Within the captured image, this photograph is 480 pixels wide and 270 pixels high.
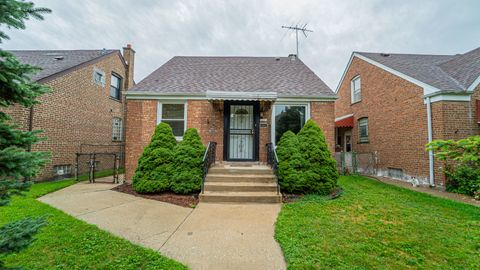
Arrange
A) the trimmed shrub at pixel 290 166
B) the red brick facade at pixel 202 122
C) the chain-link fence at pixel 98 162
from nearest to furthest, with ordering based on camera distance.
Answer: the trimmed shrub at pixel 290 166
the red brick facade at pixel 202 122
the chain-link fence at pixel 98 162

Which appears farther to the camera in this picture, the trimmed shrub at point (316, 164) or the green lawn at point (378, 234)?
the trimmed shrub at point (316, 164)

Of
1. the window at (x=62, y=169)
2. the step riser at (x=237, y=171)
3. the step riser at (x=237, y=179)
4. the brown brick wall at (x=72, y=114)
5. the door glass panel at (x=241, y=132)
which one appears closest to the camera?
the step riser at (x=237, y=179)

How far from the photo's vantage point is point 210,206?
4938 millimetres

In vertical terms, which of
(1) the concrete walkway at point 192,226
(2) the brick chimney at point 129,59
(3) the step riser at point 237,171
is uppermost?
(2) the brick chimney at point 129,59

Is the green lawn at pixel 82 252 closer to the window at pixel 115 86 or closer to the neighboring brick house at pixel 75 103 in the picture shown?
the neighboring brick house at pixel 75 103

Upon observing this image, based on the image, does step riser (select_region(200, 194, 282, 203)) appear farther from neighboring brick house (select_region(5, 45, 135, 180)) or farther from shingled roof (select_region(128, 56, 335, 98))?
neighboring brick house (select_region(5, 45, 135, 180))

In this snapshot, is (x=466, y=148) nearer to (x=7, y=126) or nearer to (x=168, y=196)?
(x=7, y=126)

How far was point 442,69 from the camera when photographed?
885 centimetres

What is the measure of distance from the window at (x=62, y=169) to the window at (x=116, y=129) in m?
3.38

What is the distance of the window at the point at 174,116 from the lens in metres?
8.03

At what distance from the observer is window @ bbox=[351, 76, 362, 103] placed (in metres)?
12.1

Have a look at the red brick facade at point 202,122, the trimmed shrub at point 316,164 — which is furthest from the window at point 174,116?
the trimmed shrub at point 316,164

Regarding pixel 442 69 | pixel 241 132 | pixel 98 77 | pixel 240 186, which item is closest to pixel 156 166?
pixel 240 186

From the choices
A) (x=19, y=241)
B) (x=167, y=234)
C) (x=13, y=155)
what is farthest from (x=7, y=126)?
(x=167, y=234)
